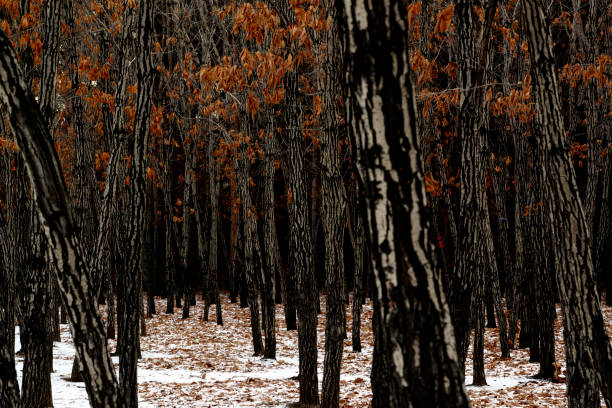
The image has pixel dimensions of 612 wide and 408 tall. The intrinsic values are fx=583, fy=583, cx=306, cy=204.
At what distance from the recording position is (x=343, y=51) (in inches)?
118

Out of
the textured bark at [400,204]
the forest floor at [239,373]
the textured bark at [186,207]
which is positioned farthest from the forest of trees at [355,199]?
the textured bark at [186,207]

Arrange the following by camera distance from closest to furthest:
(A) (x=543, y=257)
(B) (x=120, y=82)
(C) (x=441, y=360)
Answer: (C) (x=441, y=360) < (B) (x=120, y=82) < (A) (x=543, y=257)

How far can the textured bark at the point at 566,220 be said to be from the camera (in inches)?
202

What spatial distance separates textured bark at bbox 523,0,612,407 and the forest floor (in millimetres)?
4112

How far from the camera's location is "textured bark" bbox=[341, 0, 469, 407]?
2881 mm

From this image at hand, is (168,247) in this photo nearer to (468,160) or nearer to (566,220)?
(468,160)

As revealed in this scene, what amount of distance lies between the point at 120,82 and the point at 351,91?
551 centimetres

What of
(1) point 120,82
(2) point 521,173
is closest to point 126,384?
(1) point 120,82

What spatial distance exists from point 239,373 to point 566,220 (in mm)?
8593

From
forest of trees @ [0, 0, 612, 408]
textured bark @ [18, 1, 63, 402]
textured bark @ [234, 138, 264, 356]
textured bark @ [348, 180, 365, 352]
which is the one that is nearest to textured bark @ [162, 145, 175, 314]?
forest of trees @ [0, 0, 612, 408]

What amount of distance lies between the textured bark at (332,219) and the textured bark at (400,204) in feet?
16.3

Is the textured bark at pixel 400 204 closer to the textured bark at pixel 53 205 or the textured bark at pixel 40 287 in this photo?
the textured bark at pixel 53 205

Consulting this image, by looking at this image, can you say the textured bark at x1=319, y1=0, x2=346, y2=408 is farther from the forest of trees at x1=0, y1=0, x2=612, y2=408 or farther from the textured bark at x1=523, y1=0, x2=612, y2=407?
the textured bark at x1=523, y1=0, x2=612, y2=407

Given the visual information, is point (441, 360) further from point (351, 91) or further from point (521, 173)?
point (521, 173)
